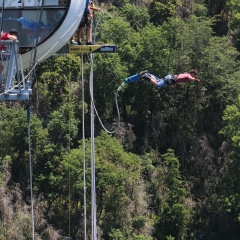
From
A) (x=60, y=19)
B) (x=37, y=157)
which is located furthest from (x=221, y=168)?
(x=60, y=19)

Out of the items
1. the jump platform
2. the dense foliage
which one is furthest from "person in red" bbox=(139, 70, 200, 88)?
the dense foliage

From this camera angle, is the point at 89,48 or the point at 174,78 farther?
the point at 174,78

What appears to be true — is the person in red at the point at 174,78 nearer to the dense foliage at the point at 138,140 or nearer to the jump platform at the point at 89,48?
the jump platform at the point at 89,48

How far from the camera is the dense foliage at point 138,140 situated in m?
35.0

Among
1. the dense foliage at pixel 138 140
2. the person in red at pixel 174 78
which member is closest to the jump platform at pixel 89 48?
the person in red at pixel 174 78

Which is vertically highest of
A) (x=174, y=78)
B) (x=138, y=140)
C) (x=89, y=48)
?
(x=89, y=48)

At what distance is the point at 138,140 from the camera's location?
1592 inches

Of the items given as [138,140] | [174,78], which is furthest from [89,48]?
[138,140]

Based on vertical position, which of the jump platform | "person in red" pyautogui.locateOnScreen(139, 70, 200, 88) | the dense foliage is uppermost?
the jump platform

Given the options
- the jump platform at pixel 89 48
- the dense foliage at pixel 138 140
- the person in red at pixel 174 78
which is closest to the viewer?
the jump platform at pixel 89 48

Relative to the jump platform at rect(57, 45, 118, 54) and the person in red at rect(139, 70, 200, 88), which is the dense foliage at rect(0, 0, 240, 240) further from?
the jump platform at rect(57, 45, 118, 54)

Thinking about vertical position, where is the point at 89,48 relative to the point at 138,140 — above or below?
above

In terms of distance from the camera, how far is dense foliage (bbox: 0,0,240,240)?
35031 mm

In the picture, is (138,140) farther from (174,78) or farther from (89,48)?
(89,48)
